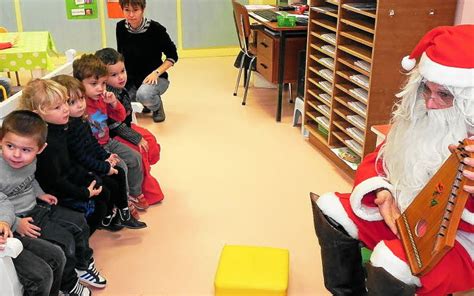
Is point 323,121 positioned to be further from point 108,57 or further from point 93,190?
point 93,190

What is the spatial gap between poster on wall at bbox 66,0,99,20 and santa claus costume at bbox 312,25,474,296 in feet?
14.5

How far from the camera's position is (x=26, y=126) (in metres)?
1.75

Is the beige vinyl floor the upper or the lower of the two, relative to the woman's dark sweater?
lower

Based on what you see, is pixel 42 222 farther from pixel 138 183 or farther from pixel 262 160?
pixel 262 160

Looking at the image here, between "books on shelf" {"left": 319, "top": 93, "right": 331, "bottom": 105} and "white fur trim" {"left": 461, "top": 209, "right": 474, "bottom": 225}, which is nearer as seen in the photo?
"white fur trim" {"left": 461, "top": 209, "right": 474, "bottom": 225}

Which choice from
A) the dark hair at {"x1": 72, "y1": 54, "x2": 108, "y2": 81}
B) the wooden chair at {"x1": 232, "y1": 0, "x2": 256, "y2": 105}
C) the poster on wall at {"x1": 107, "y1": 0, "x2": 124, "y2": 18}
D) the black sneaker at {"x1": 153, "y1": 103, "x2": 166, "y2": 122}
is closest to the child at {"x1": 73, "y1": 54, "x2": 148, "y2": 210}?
the dark hair at {"x1": 72, "y1": 54, "x2": 108, "y2": 81}

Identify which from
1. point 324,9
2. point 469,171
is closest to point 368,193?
point 469,171

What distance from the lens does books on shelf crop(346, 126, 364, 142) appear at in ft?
9.59

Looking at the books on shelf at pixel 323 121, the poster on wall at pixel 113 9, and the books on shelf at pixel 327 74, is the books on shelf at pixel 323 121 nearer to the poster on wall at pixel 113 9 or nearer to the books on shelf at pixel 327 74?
the books on shelf at pixel 327 74

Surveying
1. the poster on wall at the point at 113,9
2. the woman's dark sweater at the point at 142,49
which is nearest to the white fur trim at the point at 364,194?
the woman's dark sweater at the point at 142,49

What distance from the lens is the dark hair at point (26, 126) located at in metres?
1.74

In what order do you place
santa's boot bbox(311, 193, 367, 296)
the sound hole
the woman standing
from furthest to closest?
the woman standing
santa's boot bbox(311, 193, 367, 296)
the sound hole

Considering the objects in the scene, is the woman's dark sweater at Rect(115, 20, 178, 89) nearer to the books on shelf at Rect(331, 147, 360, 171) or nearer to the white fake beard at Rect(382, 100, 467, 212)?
the books on shelf at Rect(331, 147, 360, 171)

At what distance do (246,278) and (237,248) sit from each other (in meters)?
0.20
